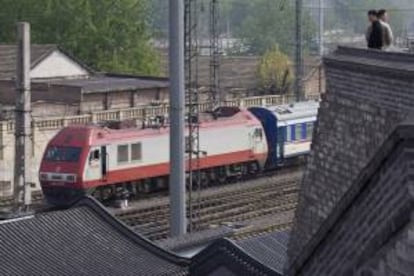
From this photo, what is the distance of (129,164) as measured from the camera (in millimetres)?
26688

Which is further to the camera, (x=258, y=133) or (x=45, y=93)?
(x=45, y=93)

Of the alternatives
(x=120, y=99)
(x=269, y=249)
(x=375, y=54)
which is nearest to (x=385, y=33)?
(x=375, y=54)

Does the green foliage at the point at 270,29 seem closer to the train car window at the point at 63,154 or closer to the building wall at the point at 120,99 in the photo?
the building wall at the point at 120,99

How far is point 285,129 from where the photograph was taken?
32.0 metres

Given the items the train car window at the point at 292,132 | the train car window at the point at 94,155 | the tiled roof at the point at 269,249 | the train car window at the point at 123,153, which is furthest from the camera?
the train car window at the point at 292,132

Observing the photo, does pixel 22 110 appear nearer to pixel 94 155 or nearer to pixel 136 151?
pixel 94 155

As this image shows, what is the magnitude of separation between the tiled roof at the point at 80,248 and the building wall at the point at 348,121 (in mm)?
2660

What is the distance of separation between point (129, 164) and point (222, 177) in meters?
4.14

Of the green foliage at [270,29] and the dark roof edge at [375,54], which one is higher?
the green foliage at [270,29]

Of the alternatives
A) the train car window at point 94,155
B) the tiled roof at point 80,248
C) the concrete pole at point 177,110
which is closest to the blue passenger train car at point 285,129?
the train car window at point 94,155

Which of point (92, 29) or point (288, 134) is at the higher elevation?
point (92, 29)

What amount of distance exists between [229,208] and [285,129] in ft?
22.3

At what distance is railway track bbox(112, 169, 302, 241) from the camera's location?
23.1 meters

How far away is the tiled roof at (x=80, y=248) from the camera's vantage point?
1260 centimetres
